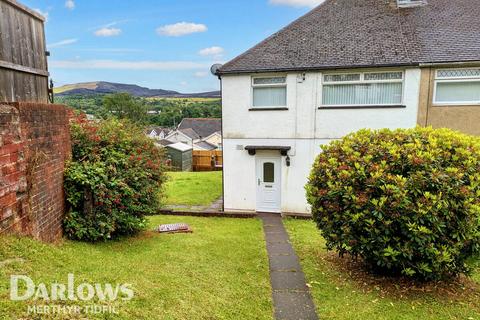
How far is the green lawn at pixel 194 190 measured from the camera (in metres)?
14.1

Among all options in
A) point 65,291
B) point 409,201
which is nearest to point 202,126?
point 409,201

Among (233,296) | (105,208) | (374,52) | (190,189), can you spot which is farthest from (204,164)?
(233,296)

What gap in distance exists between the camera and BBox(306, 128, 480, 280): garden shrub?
457 centimetres

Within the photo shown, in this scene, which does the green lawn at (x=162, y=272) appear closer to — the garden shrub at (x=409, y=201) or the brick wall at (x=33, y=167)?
the brick wall at (x=33, y=167)

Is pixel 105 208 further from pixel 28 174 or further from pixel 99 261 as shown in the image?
pixel 28 174

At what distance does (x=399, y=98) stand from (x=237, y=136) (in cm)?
600

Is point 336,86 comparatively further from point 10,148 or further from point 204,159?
point 204,159

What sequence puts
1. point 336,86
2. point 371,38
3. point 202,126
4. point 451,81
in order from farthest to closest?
1. point 202,126
2. point 371,38
3. point 336,86
4. point 451,81

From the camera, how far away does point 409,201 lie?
459 cm

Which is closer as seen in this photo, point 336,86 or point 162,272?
point 162,272

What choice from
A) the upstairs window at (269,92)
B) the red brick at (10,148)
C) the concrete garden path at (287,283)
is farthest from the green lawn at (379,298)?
the upstairs window at (269,92)

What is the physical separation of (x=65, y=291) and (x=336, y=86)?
10431 millimetres

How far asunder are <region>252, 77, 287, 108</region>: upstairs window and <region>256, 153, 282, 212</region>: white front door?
2051 millimetres

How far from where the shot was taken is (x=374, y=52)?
10984 millimetres
